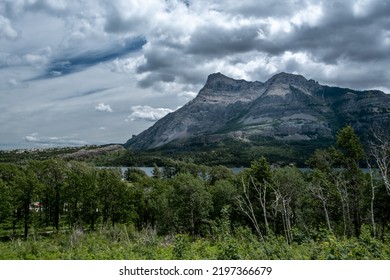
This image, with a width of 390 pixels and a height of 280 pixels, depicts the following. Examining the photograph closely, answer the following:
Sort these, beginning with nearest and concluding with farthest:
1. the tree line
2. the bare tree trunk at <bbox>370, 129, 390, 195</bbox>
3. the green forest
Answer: the bare tree trunk at <bbox>370, 129, 390, 195</bbox> → the green forest → the tree line

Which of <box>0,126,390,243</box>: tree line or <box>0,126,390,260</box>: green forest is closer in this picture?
<box>0,126,390,260</box>: green forest

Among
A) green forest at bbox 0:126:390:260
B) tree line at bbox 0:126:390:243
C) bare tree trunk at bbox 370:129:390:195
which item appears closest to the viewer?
bare tree trunk at bbox 370:129:390:195

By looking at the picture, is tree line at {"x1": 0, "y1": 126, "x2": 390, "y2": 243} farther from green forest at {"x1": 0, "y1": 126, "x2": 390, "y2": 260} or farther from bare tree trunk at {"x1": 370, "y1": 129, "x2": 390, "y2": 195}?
bare tree trunk at {"x1": 370, "y1": 129, "x2": 390, "y2": 195}

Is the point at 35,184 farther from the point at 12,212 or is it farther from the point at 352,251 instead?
the point at 352,251

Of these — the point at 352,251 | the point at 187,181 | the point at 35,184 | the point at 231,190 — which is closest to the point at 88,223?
the point at 35,184

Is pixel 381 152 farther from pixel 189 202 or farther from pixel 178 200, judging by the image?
pixel 178 200

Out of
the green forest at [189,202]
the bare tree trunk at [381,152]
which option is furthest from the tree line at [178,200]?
the bare tree trunk at [381,152]

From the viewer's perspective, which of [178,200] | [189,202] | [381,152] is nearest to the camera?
[381,152]

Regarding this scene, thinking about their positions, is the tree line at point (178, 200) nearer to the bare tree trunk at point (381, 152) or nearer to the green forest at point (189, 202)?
the green forest at point (189, 202)

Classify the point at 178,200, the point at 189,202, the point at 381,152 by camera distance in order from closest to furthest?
the point at 381,152 → the point at 189,202 → the point at 178,200

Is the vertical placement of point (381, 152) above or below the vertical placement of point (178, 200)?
above

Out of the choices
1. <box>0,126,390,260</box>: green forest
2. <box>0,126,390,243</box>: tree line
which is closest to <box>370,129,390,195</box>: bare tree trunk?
<box>0,126,390,260</box>: green forest

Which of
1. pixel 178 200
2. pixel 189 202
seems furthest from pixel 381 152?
pixel 178 200

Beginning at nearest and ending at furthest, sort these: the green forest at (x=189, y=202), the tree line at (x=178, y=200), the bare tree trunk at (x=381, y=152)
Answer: the bare tree trunk at (x=381, y=152) < the green forest at (x=189, y=202) < the tree line at (x=178, y=200)
